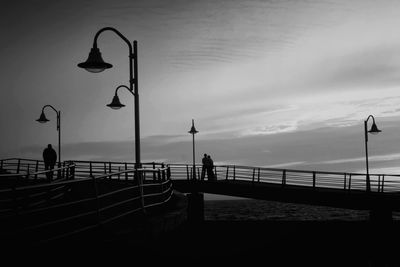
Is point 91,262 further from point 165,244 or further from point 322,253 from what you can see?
point 322,253

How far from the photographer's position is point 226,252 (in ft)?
28.9

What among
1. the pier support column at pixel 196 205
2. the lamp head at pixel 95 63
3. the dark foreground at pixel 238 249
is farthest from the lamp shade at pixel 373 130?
the lamp head at pixel 95 63

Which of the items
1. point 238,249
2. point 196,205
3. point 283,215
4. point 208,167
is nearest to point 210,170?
point 208,167

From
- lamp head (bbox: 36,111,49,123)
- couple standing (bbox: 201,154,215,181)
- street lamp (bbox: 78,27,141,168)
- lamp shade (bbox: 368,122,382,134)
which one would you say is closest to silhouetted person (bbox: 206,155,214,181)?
couple standing (bbox: 201,154,215,181)

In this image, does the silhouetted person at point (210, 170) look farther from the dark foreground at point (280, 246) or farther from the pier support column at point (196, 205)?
the dark foreground at point (280, 246)

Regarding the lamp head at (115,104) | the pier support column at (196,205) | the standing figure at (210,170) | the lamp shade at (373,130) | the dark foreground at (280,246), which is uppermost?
the lamp head at (115,104)

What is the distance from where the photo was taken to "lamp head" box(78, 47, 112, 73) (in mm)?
11164

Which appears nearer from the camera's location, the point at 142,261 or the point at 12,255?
the point at 12,255

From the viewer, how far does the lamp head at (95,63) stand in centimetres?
1116

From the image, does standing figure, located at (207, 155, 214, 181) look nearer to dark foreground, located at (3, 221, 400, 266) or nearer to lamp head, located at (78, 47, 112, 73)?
dark foreground, located at (3, 221, 400, 266)

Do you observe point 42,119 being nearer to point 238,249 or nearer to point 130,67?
point 130,67

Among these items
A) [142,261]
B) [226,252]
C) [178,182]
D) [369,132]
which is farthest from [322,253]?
[178,182]

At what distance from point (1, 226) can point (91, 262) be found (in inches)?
151

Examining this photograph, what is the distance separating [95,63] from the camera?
11.2 metres
